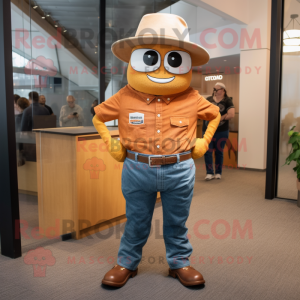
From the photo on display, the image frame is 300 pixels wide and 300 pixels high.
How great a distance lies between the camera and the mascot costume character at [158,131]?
192 cm

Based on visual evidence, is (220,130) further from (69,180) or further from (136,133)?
(136,133)

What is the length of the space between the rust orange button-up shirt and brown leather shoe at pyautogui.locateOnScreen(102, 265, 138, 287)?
75cm

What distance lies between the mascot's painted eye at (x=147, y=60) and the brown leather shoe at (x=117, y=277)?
1198 mm

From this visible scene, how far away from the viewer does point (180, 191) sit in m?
1.98

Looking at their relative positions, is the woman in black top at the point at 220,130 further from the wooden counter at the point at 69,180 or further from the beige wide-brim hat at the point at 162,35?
the beige wide-brim hat at the point at 162,35

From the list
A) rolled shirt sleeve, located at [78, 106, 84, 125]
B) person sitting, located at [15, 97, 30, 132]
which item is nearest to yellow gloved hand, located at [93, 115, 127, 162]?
person sitting, located at [15, 97, 30, 132]

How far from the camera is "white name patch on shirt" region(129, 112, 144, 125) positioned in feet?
6.39

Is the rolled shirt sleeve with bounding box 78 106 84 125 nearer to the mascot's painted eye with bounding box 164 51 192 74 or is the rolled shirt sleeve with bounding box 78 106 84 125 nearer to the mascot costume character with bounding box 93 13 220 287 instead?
the mascot costume character with bounding box 93 13 220 287

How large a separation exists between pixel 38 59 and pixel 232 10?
10.9 feet

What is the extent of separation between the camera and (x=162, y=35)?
1.87 metres

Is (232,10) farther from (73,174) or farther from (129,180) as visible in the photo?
(129,180)

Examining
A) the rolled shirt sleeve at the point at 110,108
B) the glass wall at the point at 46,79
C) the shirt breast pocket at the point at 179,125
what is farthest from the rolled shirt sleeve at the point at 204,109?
the glass wall at the point at 46,79

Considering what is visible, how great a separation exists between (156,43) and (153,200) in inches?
35.7

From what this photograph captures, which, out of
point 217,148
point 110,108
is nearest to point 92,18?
point 217,148
